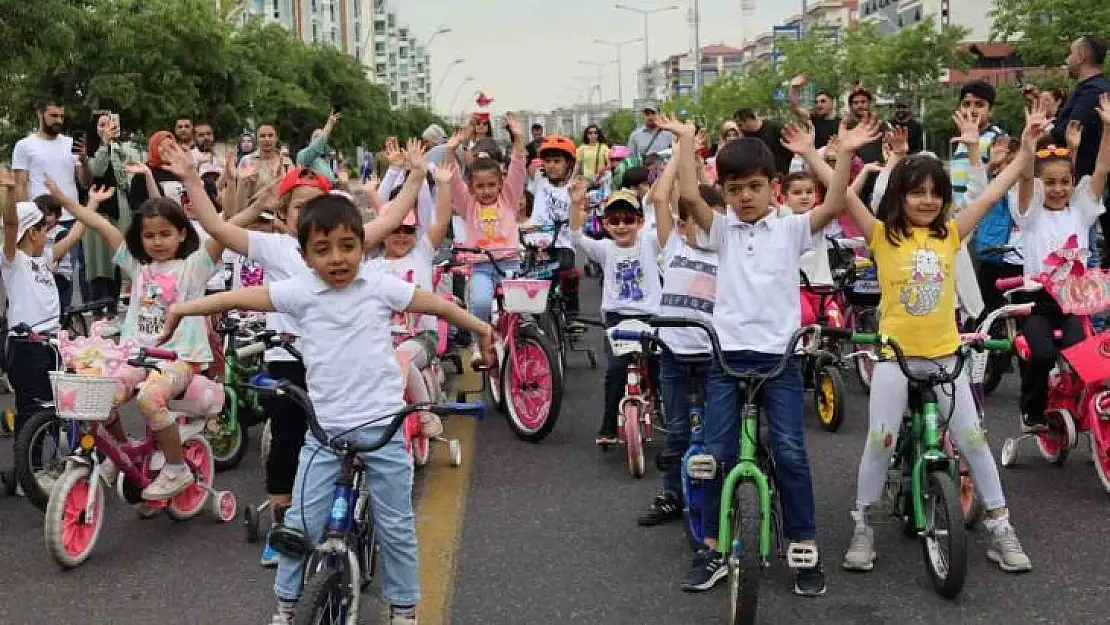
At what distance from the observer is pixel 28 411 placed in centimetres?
766

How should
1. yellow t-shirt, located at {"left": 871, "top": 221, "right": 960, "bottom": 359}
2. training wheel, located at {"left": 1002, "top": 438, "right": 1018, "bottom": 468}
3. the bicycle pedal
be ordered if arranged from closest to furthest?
the bicycle pedal
yellow t-shirt, located at {"left": 871, "top": 221, "right": 960, "bottom": 359}
training wheel, located at {"left": 1002, "top": 438, "right": 1018, "bottom": 468}

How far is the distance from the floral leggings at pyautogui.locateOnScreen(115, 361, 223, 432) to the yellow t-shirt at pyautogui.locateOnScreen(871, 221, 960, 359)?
3.34 metres

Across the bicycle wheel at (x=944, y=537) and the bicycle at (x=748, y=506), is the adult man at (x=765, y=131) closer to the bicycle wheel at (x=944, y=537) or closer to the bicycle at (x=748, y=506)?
the bicycle wheel at (x=944, y=537)

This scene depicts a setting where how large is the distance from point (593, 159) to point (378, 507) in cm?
1678

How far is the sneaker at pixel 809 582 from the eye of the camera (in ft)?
17.9

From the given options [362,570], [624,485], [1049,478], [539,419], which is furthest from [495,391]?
[362,570]

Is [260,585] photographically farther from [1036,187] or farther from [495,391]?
[1036,187]

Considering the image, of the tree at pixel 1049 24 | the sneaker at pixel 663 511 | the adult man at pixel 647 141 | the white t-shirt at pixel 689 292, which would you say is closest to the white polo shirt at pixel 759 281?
the white t-shirt at pixel 689 292

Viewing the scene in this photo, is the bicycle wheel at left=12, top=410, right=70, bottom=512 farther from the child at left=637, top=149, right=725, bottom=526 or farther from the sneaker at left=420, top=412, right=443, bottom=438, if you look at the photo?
the child at left=637, top=149, right=725, bottom=526

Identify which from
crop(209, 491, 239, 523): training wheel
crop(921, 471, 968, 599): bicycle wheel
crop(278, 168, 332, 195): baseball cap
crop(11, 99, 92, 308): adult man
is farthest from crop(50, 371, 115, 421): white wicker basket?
crop(11, 99, 92, 308): adult man

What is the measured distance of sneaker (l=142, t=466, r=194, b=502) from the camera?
259 inches

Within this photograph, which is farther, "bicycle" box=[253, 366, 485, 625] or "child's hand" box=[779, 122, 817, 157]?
"child's hand" box=[779, 122, 817, 157]

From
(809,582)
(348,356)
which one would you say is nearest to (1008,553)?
(809,582)

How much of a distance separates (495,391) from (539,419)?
1.09 m
